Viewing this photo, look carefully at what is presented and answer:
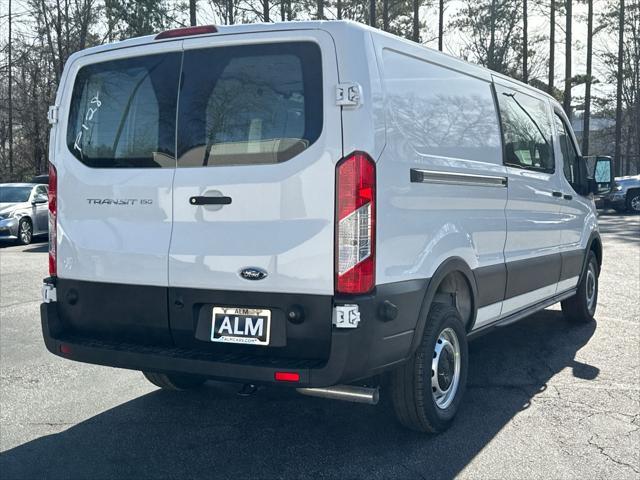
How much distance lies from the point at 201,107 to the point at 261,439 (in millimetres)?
1855

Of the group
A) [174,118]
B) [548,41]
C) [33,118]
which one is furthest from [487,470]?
[33,118]

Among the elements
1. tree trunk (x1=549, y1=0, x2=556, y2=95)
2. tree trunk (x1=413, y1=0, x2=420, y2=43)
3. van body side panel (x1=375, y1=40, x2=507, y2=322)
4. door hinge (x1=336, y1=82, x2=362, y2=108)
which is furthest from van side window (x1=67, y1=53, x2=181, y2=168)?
tree trunk (x1=549, y1=0, x2=556, y2=95)

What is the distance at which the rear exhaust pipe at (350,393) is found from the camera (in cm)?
368

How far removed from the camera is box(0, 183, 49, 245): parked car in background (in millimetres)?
16203

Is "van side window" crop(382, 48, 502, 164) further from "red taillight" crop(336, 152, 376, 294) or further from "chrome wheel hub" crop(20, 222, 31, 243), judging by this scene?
"chrome wheel hub" crop(20, 222, 31, 243)

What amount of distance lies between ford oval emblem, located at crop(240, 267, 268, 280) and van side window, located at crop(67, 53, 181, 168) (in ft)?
2.41

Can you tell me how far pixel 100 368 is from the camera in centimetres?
558

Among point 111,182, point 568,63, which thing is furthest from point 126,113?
point 568,63

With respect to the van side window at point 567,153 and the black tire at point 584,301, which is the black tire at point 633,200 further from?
the van side window at point 567,153

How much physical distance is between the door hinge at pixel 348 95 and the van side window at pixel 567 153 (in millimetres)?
3543

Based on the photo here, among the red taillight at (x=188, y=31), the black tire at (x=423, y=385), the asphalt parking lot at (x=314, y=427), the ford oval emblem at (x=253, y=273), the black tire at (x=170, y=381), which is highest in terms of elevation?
the red taillight at (x=188, y=31)

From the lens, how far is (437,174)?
4.02 m

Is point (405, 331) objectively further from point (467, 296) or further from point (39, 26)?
point (39, 26)

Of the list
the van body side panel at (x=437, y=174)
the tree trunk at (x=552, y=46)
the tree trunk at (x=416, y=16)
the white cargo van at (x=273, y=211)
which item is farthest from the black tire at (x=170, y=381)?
the tree trunk at (x=552, y=46)
